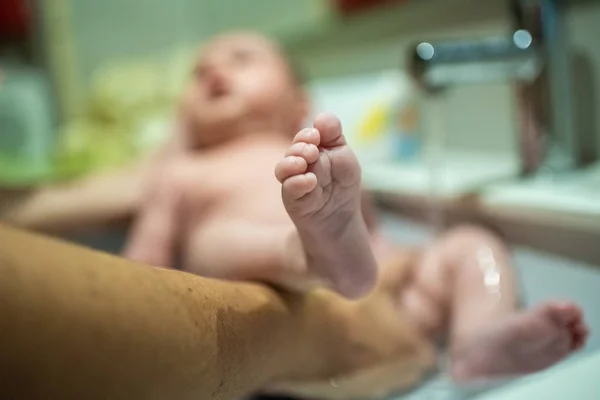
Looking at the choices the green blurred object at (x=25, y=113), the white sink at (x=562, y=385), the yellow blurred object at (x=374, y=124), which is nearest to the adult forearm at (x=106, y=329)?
the white sink at (x=562, y=385)

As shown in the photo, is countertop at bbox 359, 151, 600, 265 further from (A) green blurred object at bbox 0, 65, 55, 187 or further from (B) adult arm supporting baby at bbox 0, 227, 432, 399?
(A) green blurred object at bbox 0, 65, 55, 187

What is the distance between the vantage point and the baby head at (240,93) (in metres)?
0.87

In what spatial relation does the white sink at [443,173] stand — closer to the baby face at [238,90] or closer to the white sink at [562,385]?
the baby face at [238,90]

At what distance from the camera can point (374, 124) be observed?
1058 mm

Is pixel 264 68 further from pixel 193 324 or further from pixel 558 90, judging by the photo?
pixel 193 324

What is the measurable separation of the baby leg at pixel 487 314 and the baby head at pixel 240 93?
10.7 inches

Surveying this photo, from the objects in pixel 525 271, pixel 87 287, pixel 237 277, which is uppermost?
pixel 87 287

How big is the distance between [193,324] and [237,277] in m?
0.18

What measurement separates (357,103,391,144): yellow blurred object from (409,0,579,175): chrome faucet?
0.76 ft

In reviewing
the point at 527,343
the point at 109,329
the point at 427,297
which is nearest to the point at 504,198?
the point at 427,297

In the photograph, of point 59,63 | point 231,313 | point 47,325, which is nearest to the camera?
point 47,325

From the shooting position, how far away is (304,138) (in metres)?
0.40

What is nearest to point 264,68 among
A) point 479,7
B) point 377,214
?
point 377,214

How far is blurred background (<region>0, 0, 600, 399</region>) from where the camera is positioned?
74cm
